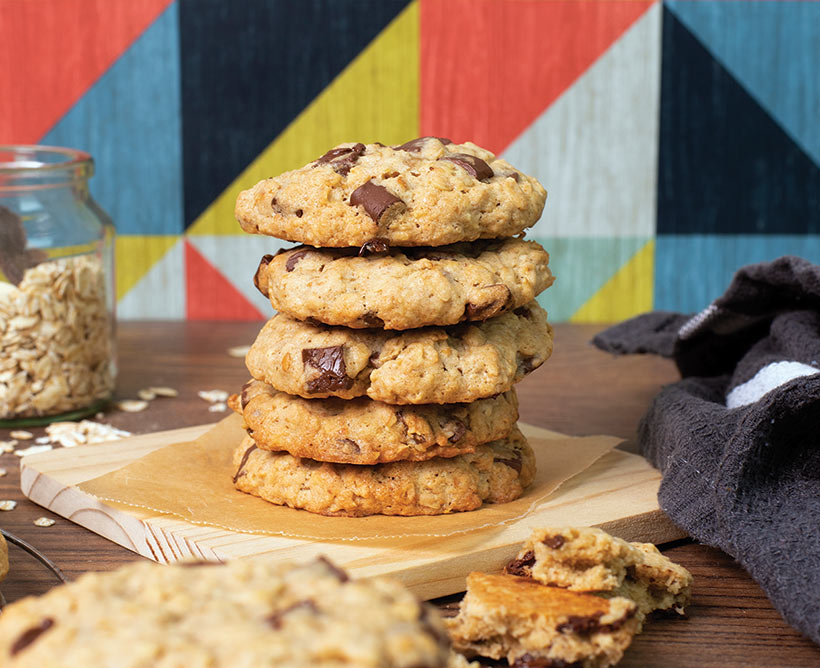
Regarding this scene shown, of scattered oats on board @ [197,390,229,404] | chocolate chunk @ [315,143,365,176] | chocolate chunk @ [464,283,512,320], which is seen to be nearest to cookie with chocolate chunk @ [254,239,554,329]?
chocolate chunk @ [464,283,512,320]

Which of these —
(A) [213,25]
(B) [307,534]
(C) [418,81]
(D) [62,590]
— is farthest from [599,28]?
(D) [62,590]

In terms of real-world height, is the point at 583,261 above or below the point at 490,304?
below

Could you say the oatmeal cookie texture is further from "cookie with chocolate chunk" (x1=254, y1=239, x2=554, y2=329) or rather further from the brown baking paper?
"cookie with chocolate chunk" (x1=254, y1=239, x2=554, y2=329)

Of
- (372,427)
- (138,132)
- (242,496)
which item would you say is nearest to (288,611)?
(372,427)

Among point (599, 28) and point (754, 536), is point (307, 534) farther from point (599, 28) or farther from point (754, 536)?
point (599, 28)

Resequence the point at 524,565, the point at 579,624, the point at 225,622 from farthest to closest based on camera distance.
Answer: the point at 524,565 → the point at 579,624 → the point at 225,622

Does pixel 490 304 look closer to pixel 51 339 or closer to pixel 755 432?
pixel 755 432

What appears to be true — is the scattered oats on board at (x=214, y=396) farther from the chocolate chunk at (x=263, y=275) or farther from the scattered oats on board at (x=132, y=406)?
the chocolate chunk at (x=263, y=275)

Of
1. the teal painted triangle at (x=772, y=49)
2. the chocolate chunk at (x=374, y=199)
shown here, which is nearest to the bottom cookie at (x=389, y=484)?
the chocolate chunk at (x=374, y=199)
